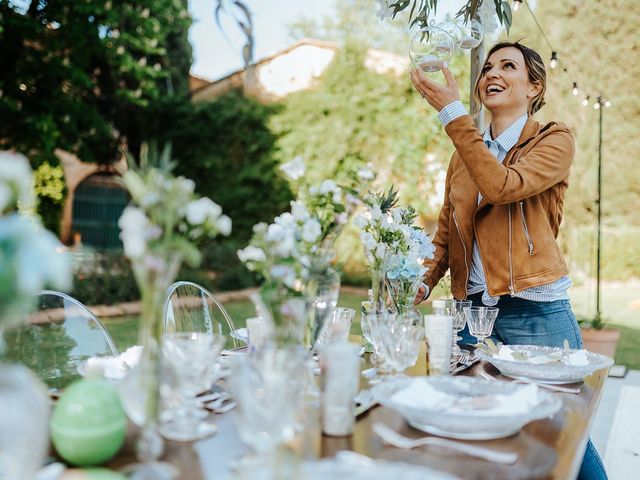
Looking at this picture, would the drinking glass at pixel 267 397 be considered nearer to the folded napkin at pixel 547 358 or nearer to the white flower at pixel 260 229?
the white flower at pixel 260 229

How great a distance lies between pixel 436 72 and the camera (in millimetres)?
1810

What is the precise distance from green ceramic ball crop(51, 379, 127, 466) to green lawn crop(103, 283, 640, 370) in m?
4.27

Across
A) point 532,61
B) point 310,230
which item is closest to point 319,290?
point 310,230

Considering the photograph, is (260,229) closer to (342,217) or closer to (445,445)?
(342,217)

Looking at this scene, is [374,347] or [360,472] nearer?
[360,472]

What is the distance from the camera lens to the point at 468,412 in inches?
39.4

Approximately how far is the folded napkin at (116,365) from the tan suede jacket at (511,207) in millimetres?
1037

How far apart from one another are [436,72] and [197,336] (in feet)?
3.80

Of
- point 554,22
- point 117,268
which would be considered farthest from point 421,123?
point 554,22

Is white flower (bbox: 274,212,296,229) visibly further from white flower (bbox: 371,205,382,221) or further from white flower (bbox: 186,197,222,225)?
white flower (bbox: 371,205,382,221)

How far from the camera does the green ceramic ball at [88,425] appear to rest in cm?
83

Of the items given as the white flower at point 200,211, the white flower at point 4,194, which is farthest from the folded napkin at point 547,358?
the white flower at point 4,194

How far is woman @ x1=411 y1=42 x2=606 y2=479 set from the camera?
5.63 ft

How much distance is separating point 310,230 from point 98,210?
12092 millimetres
